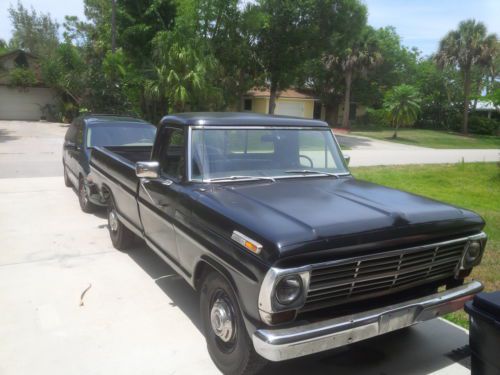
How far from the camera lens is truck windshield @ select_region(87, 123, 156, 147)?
26.0 ft

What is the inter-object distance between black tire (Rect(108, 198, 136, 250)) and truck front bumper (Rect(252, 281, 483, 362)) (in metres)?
Answer: 3.45

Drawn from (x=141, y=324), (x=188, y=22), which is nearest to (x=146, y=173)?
(x=141, y=324)

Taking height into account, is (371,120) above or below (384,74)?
below

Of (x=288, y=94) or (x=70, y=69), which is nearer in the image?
(x=70, y=69)

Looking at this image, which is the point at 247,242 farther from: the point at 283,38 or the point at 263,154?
the point at 283,38

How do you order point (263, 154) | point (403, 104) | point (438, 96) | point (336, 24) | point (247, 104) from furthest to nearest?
point (438, 96) → point (247, 104) → point (403, 104) → point (336, 24) → point (263, 154)

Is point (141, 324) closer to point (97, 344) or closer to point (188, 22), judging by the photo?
point (97, 344)

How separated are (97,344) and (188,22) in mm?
18077

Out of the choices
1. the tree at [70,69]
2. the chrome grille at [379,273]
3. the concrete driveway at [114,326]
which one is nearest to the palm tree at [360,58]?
the tree at [70,69]

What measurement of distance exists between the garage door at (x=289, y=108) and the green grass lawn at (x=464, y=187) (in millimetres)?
22910

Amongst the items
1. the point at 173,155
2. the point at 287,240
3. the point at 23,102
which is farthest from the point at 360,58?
the point at 287,240

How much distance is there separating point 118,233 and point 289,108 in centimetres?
3326

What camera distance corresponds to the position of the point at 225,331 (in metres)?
3.22

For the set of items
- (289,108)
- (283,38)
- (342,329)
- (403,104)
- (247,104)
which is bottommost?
(342,329)
